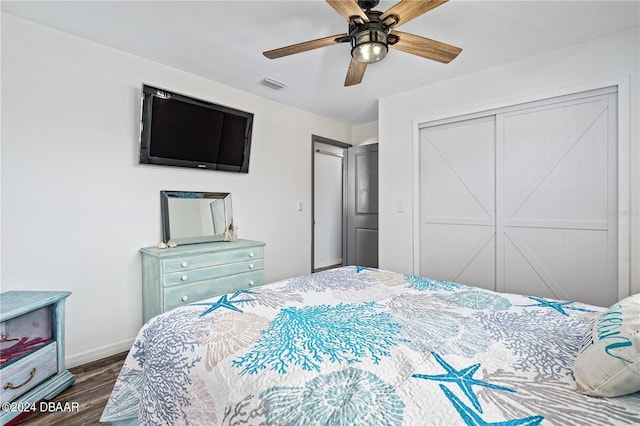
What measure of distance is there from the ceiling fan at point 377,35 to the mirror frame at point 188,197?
5.20 ft

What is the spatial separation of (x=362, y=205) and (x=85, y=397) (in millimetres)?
3637

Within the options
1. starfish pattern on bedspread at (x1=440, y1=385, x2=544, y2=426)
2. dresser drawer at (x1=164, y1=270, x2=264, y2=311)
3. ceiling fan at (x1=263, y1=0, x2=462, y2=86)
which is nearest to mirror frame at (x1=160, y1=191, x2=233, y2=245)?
dresser drawer at (x1=164, y1=270, x2=264, y2=311)

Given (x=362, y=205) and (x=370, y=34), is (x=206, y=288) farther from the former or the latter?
(x=362, y=205)

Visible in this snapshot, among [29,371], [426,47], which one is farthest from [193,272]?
[426,47]

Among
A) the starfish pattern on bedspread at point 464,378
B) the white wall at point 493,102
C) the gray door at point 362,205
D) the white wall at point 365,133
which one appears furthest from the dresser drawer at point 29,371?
the white wall at point 365,133

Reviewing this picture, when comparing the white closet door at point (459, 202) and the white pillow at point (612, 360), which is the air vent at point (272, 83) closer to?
the white closet door at point (459, 202)

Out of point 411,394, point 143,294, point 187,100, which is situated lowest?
point 143,294

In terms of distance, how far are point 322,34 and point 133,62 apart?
167 cm

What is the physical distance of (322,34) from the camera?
230 centimetres

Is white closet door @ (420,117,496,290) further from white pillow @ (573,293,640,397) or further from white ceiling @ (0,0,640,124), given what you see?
white pillow @ (573,293,640,397)

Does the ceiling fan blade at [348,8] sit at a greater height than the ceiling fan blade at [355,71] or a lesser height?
greater

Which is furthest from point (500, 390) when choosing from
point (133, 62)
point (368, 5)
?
point (133, 62)

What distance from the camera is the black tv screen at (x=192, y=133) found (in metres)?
2.57

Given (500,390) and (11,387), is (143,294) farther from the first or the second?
(500,390)
